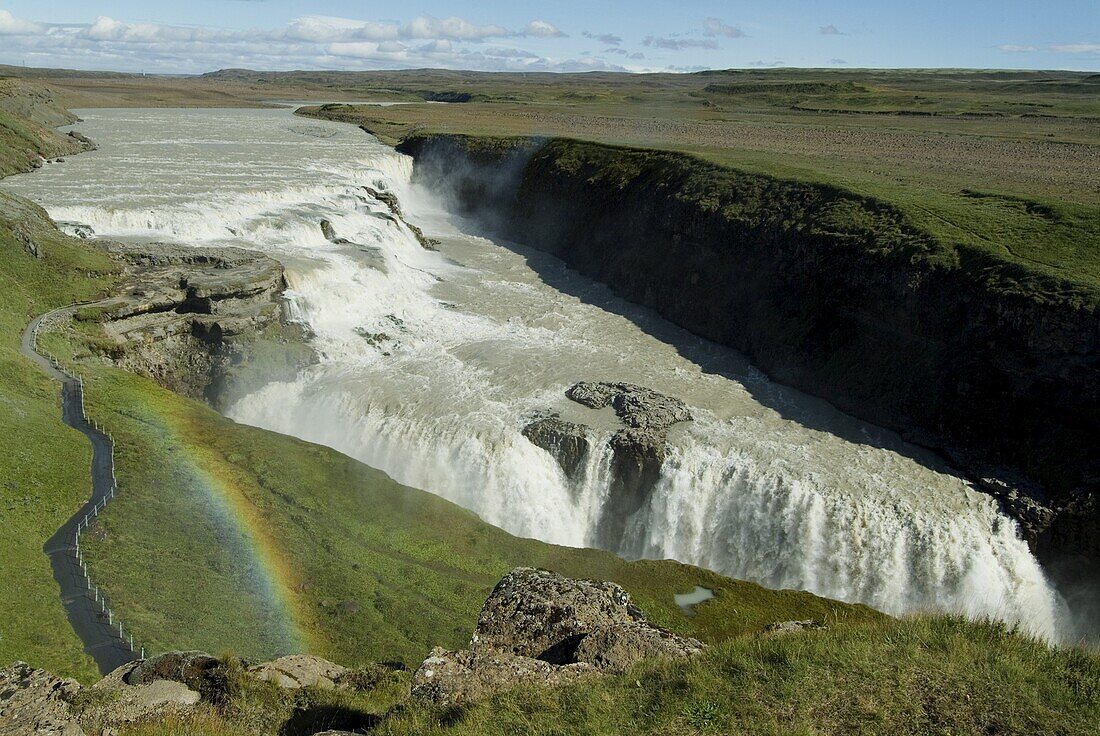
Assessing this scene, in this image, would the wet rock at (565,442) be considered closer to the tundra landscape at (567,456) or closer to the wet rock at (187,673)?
the tundra landscape at (567,456)

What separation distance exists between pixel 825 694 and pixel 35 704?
8193mm

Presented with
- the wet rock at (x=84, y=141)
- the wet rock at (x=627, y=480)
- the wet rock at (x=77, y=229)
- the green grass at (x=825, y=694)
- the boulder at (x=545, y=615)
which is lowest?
the wet rock at (x=627, y=480)

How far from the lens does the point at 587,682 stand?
8383 millimetres

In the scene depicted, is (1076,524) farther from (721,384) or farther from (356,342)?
(356,342)

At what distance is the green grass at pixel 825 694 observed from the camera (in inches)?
284

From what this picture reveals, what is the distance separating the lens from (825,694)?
754 centimetres

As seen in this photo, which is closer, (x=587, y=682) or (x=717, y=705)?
(x=717, y=705)

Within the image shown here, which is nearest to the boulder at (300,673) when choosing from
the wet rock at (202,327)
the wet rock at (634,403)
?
the wet rock at (634,403)

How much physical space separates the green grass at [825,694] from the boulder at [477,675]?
242 millimetres

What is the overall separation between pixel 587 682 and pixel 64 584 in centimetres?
1275

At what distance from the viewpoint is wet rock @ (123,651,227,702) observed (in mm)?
10266

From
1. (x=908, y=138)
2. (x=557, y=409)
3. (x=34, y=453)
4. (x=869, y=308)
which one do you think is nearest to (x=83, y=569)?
(x=34, y=453)

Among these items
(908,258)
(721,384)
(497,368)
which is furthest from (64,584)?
(908,258)

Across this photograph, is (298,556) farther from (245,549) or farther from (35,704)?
(35,704)
